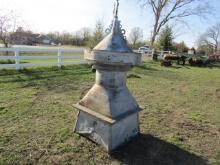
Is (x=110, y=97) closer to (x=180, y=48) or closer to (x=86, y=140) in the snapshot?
(x=86, y=140)

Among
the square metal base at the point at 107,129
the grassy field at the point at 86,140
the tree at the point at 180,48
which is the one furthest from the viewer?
the tree at the point at 180,48

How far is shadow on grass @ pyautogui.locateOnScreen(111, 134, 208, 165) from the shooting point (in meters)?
2.77

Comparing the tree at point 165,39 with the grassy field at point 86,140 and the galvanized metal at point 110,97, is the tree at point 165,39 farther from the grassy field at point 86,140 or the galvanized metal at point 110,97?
the galvanized metal at point 110,97

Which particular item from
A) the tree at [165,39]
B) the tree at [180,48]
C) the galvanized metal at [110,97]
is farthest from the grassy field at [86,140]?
the tree at [180,48]

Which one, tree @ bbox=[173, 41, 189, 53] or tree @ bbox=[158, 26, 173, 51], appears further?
tree @ bbox=[173, 41, 189, 53]

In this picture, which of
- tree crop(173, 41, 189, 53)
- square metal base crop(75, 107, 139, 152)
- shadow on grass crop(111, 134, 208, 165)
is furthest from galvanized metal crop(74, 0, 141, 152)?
tree crop(173, 41, 189, 53)

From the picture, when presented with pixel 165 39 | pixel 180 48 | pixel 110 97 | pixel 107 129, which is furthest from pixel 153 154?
pixel 180 48

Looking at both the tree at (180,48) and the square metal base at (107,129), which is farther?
the tree at (180,48)

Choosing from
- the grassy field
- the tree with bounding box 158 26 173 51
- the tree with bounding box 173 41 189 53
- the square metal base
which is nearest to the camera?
the grassy field

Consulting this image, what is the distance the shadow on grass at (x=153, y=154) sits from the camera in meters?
2.77

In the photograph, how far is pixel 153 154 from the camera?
2922 millimetres

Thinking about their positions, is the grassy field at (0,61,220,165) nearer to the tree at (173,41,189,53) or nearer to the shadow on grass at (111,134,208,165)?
the shadow on grass at (111,134,208,165)

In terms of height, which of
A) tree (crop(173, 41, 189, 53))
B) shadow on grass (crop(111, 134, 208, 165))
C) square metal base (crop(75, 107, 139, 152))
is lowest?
shadow on grass (crop(111, 134, 208, 165))

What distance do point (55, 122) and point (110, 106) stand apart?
53.4 inches
